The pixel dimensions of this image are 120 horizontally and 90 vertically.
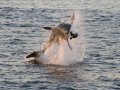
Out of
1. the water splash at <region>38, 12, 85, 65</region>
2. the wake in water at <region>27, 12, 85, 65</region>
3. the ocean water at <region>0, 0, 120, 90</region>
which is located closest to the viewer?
the ocean water at <region>0, 0, 120, 90</region>

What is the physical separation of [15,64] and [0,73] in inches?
103

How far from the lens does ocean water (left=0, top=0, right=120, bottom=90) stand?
87.8ft

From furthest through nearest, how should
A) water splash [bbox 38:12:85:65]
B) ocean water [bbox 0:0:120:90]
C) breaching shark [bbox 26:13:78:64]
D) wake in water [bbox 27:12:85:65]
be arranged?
water splash [bbox 38:12:85:65] < wake in water [bbox 27:12:85:65] < breaching shark [bbox 26:13:78:64] < ocean water [bbox 0:0:120:90]

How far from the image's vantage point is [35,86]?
25.7 meters

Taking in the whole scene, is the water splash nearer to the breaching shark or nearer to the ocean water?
Result: the breaching shark

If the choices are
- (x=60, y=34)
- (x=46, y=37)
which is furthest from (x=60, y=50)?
(x=46, y=37)

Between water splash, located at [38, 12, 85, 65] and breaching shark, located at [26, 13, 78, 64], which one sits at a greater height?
breaching shark, located at [26, 13, 78, 64]

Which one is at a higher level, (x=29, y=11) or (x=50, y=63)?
(x=29, y=11)

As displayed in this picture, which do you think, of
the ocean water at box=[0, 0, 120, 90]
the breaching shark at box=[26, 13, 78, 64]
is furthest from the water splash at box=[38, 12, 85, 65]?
the ocean water at box=[0, 0, 120, 90]

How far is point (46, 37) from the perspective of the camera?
40.5 m

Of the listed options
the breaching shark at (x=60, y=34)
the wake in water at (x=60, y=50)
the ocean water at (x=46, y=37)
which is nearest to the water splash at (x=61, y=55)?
the wake in water at (x=60, y=50)

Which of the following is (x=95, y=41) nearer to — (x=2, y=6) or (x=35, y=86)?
(x=35, y=86)

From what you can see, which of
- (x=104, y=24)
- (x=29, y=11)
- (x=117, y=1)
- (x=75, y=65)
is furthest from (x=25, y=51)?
(x=117, y=1)

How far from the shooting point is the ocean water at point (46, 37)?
26.8 metres
